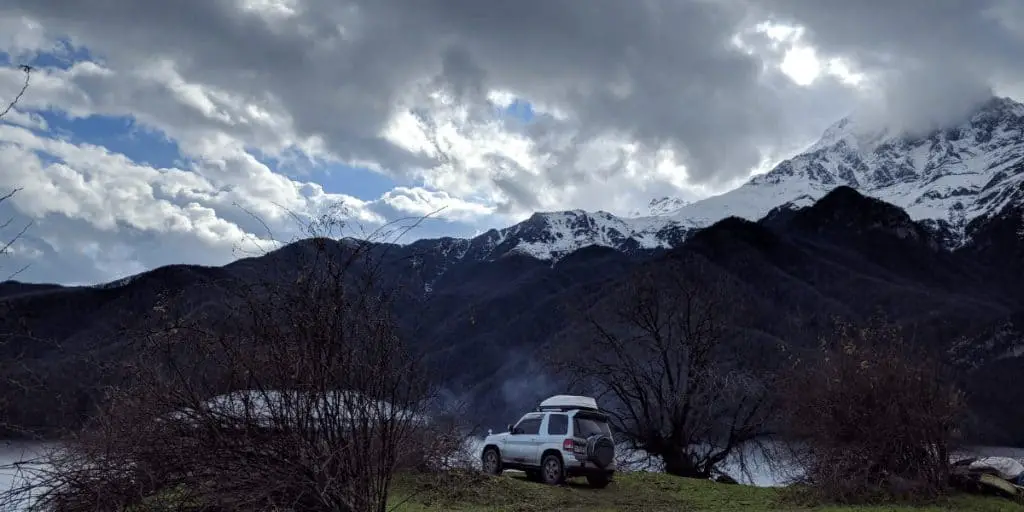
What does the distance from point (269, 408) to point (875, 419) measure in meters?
14.3

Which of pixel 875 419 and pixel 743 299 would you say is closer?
pixel 875 419

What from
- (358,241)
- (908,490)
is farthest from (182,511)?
(908,490)

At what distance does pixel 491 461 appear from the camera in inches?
828

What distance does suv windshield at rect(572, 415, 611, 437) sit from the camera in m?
19.4

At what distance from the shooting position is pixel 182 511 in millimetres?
7191

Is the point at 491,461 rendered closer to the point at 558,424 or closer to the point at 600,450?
the point at 558,424

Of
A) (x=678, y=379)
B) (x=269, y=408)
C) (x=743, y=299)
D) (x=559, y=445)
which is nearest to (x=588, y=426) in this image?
(x=559, y=445)

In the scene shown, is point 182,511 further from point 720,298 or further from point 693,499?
point 720,298

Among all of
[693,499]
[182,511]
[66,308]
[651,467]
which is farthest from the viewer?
[66,308]

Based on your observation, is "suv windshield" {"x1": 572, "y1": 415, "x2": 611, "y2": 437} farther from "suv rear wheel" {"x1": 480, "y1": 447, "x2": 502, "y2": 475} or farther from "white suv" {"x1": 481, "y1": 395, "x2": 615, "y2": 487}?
"suv rear wheel" {"x1": 480, "y1": 447, "x2": 502, "y2": 475}

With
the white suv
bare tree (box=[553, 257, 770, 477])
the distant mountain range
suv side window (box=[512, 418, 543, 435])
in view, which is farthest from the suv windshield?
bare tree (box=[553, 257, 770, 477])

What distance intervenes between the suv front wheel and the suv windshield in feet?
2.77

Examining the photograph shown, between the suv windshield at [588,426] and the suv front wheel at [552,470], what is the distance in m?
0.84

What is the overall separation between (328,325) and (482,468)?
568 inches
